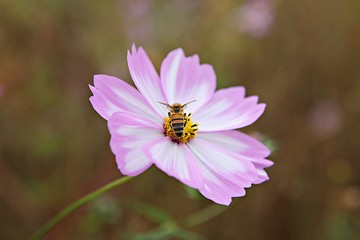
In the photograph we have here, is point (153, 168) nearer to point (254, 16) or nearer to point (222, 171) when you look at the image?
point (254, 16)

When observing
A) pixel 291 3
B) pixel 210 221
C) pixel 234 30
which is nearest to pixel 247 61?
pixel 234 30

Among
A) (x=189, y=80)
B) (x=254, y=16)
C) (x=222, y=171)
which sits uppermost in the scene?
(x=254, y=16)

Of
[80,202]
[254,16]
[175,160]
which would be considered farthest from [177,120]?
[254,16]

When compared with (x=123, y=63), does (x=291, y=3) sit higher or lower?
higher

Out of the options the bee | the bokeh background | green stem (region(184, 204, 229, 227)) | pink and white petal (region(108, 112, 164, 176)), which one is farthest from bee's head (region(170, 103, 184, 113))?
the bokeh background

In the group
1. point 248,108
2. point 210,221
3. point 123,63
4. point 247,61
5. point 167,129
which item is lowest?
point 210,221

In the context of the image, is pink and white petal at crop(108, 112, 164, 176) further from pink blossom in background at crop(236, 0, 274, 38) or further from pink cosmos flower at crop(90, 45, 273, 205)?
pink blossom in background at crop(236, 0, 274, 38)

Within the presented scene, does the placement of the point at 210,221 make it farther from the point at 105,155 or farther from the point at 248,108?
the point at 248,108

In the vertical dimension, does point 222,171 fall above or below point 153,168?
below
